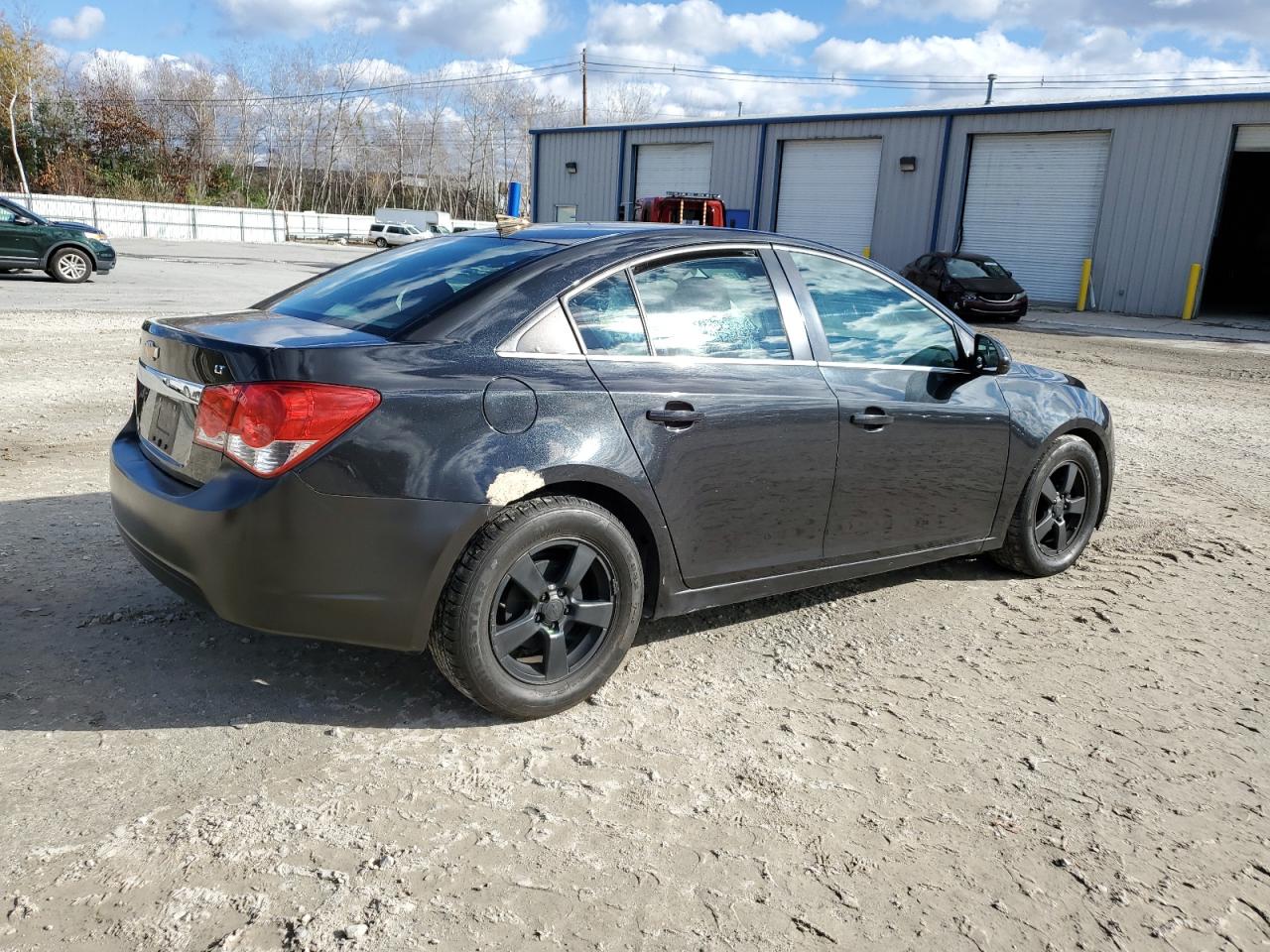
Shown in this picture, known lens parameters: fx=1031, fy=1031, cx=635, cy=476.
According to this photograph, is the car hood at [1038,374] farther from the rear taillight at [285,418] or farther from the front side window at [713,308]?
the rear taillight at [285,418]

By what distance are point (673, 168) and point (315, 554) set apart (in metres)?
34.0

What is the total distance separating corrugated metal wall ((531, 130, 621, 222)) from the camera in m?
36.9

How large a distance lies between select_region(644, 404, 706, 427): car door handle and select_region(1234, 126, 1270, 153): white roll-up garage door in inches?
1011

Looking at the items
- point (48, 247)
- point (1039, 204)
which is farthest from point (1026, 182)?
point (48, 247)

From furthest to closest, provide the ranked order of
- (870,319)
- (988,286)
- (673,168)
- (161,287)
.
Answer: (673,168), (988,286), (161,287), (870,319)

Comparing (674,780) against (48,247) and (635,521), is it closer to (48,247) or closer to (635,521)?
(635,521)

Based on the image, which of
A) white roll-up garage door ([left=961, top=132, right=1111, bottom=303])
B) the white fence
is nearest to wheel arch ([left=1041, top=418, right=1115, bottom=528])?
white roll-up garage door ([left=961, top=132, right=1111, bottom=303])

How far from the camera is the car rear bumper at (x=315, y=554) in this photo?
2961 millimetres

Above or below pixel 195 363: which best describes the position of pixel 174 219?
below

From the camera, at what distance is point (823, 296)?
13.6 feet

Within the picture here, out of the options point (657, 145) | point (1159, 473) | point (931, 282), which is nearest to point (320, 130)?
point (657, 145)

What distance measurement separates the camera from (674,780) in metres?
3.07

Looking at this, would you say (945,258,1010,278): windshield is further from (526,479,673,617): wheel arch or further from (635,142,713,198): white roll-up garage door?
(526,479,673,617): wheel arch

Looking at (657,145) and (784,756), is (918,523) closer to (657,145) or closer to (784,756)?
(784,756)
